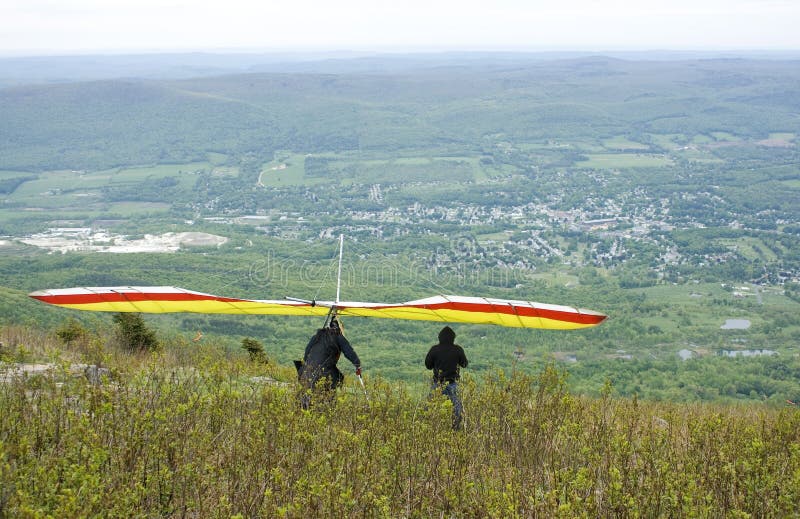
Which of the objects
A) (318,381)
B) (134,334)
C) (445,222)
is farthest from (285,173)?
(318,381)

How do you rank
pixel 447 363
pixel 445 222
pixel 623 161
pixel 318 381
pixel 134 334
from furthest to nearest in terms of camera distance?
pixel 623 161 < pixel 445 222 < pixel 134 334 < pixel 447 363 < pixel 318 381

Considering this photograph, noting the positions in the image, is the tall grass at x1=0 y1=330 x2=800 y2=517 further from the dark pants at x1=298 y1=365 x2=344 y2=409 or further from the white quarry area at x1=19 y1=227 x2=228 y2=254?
the white quarry area at x1=19 y1=227 x2=228 y2=254

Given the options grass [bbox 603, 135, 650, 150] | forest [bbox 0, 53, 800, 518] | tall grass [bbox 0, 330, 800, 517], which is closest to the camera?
tall grass [bbox 0, 330, 800, 517]

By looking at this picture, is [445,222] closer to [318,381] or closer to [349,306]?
[349,306]

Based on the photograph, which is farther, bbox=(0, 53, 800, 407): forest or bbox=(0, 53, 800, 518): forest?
Answer: bbox=(0, 53, 800, 407): forest

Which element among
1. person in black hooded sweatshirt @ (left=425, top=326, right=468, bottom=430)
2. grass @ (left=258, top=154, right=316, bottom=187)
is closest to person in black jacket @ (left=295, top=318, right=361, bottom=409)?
person in black hooded sweatshirt @ (left=425, top=326, right=468, bottom=430)

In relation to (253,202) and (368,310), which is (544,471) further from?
(253,202)

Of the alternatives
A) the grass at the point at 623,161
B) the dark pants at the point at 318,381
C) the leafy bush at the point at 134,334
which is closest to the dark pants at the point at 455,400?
the dark pants at the point at 318,381
